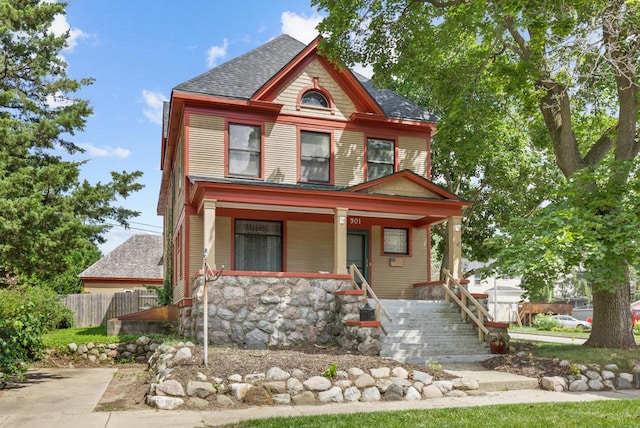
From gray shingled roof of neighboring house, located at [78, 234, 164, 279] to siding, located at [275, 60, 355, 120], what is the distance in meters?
20.7

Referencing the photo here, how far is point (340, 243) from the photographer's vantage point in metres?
14.3

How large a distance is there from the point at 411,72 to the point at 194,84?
6216 mm

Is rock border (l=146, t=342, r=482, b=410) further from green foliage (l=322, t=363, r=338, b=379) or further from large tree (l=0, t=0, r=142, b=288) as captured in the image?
large tree (l=0, t=0, r=142, b=288)

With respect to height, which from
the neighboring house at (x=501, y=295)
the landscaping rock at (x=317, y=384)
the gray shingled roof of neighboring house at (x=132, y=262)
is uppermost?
the gray shingled roof of neighboring house at (x=132, y=262)

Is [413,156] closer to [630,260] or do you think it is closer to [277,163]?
[277,163]

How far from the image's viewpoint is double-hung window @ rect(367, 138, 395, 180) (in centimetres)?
1738

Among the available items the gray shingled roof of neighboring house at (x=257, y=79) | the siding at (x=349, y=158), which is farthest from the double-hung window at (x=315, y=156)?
the gray shingled roof of neighboring house at (x=257, y=79)

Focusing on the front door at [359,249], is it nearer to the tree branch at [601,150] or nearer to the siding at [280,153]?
the siding at [280,153]

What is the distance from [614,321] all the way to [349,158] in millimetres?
8293

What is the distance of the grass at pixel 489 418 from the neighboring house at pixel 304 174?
613cm

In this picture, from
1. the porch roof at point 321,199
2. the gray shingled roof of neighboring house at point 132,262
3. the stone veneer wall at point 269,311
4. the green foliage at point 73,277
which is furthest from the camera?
the gray shingled roof of neighboring house at point 132,262

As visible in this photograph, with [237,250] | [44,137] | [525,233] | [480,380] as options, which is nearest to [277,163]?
[237,250]

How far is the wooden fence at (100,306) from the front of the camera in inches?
910

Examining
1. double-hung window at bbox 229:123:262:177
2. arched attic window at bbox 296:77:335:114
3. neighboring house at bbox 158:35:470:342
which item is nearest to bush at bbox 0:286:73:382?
neighboring house at bbox 158:35:470:342
